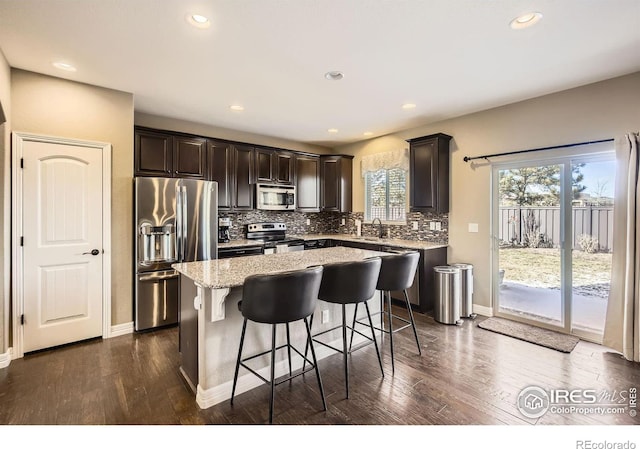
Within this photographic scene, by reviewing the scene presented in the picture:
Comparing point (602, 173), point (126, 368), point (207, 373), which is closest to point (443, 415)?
point (207, 373)

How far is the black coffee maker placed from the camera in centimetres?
477

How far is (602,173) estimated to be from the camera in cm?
321

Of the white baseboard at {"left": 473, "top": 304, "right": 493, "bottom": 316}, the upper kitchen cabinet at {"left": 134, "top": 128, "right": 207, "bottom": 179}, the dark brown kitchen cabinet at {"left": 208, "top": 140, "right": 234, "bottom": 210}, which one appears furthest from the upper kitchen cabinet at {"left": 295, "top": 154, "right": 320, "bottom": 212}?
the white baseboard at {"left": 473, "top": 304, "right": 493, "bottom": 316}

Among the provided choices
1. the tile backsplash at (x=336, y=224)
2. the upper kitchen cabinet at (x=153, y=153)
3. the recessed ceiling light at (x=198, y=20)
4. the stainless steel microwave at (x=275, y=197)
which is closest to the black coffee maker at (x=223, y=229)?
the tile backsplash at (x=336, y=224)

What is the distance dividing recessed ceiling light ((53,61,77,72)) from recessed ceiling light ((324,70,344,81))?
2.32 m

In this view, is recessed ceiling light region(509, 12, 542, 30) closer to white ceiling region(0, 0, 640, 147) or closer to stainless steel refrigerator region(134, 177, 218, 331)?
white ceiling region(0, 0, 640, 147)

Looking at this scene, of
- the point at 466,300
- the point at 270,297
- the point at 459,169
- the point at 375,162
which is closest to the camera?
the point at 270,297

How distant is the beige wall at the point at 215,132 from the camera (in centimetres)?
424

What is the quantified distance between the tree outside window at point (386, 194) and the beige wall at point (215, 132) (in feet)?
4.46

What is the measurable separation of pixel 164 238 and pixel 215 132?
6.83ft

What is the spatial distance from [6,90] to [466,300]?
5.24 metres

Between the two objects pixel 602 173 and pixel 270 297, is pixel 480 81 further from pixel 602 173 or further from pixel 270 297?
pixel 270 297

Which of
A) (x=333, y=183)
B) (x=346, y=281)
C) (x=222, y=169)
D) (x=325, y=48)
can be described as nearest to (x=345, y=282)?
(x=346, y=281)

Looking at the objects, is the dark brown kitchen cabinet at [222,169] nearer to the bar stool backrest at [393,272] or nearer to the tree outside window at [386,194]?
the tree outside window at [386,194]
